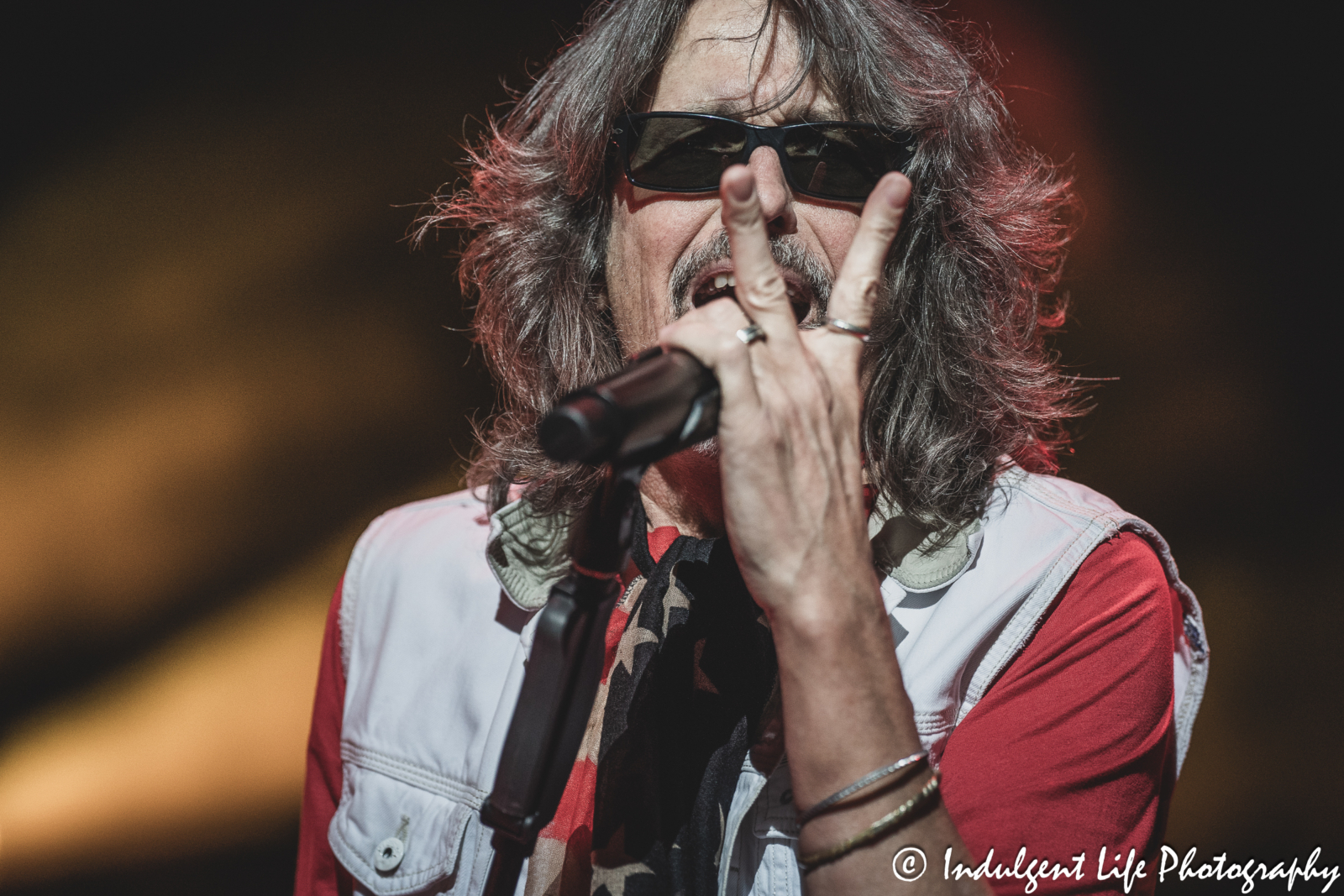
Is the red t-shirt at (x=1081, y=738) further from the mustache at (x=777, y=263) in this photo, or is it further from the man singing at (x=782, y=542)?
the mustache at (x=777, y=263)

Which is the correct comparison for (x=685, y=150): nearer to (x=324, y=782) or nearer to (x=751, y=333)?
(x=751, y=333)

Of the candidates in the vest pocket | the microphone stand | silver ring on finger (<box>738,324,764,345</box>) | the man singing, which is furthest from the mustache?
the vest pocket

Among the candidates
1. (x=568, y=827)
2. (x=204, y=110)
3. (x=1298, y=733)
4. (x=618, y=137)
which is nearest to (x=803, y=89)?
(x=618, y=137)

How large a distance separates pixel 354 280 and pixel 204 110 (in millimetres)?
512

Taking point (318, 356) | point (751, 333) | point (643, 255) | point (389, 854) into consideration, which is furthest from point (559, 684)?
point (318, 356)

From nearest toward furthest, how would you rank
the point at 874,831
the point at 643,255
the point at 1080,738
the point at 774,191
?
the point at 874,831, the point at 1080,738, the point at 774,191, the point at 643,255

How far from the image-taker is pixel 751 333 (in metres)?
0.90

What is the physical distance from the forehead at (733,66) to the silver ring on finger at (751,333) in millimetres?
676

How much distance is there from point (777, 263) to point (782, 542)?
0.63 metres

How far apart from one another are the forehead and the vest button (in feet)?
4.22

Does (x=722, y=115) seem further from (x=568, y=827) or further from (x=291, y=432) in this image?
(x=291, y=432)

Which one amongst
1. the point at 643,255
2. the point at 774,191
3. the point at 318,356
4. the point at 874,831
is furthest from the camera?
the point at 318,356

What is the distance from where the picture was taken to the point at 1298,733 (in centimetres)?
223

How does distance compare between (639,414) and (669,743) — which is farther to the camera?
(669,743)
